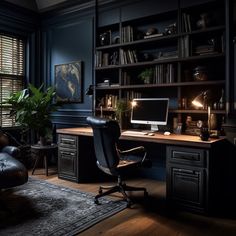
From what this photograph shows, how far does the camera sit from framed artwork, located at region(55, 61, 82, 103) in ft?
16.0

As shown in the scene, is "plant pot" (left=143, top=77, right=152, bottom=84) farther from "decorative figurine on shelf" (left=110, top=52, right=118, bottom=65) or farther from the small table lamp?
the small table lamp

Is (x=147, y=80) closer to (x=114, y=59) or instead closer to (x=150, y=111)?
(x=150, y=111)

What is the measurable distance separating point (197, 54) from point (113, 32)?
1.64m

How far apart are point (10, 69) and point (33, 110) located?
1.07 metres

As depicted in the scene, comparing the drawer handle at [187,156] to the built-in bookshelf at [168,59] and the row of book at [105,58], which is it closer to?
the built-in bookshelf at [168,59]

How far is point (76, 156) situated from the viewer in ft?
12.7

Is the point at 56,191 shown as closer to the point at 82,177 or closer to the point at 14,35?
the point at 82,177

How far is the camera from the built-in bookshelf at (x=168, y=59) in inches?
136

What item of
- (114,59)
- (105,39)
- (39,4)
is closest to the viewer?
(114,59)

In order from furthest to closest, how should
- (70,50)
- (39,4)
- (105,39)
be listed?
(39,4), (70,50), (105,39)

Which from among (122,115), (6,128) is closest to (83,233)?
(122,115)

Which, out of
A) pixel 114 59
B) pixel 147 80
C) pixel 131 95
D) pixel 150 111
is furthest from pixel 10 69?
pixel 150 111

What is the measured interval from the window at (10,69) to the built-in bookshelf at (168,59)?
66.4 inches

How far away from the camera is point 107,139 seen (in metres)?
2.89
